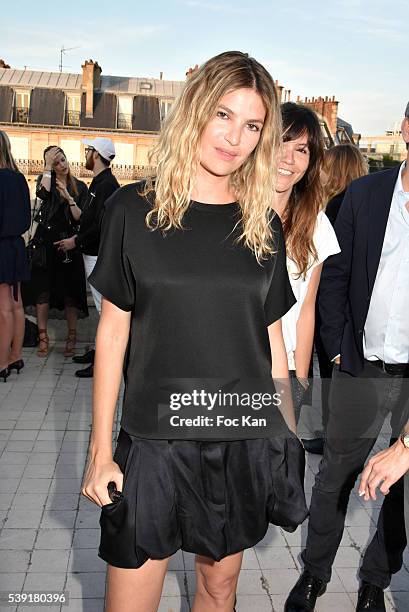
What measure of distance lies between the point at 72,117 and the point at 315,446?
41867mm

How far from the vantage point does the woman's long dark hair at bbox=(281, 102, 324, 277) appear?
327 centimetres

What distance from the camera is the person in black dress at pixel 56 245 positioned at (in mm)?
7234

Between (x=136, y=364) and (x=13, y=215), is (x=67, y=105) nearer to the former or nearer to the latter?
(x=13, y=215)

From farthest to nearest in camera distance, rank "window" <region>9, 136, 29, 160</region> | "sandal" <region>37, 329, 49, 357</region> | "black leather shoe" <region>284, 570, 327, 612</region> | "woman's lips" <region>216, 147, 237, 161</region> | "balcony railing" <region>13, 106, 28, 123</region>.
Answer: "balcony railing" <region>13, 106, 28, 123</region> < "window" <region>9, 136, 29, 160</region> < "sandal" <region>37, 329, 49, 357</region> < "black leather shoe" <region>284, 570, 327, 612</region> < "woman's lips" <region>216, 147, 237, 161</region>

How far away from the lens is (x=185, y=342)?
222 centimetres

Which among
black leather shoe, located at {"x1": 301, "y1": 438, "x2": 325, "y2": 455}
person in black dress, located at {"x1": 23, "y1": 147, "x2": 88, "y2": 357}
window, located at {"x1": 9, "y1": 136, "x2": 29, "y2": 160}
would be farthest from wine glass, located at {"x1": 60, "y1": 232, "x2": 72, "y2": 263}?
window, located at {"x1": 9, "y1": 136, "x2": 29, "y2": 160}

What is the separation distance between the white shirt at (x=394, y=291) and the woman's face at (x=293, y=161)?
1.37 feet

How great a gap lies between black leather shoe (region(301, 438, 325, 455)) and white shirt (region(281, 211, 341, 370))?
199cm

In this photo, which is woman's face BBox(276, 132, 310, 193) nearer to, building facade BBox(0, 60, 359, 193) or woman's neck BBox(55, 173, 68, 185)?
woman's neck BBox(55, 173, 68, 185)

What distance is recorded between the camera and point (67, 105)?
145ft

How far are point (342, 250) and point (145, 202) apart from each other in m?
1.42

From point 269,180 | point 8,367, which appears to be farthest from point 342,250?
point 8,367

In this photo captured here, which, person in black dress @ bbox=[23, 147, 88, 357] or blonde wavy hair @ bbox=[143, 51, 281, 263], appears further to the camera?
person in black dress @ bbox=[23, 147, 88, 357]

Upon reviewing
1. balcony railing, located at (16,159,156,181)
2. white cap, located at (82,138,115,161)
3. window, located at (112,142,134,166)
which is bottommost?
balcony railing, located at (16,159,156,181)
